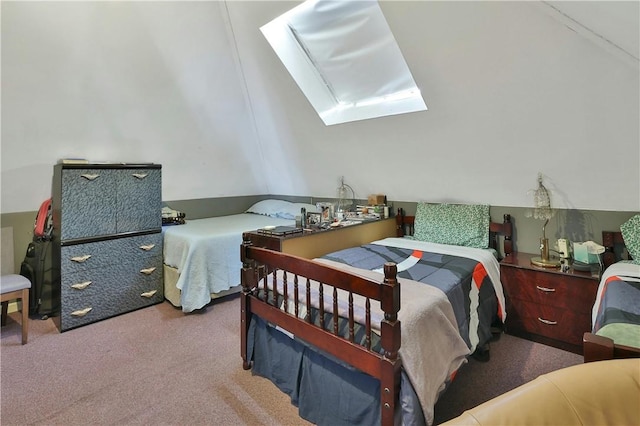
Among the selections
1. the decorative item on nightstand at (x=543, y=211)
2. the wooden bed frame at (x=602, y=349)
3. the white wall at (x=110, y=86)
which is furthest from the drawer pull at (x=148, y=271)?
the decorative item on nightstand at (x=543, y=211)

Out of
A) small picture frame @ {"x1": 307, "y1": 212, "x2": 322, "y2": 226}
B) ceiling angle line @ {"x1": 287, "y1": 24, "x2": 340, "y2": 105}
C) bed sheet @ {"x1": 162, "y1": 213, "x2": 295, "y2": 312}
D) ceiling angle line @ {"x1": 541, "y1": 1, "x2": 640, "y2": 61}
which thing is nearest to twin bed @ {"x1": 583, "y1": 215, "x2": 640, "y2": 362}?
ceiling angle line @ {"x1": 541, "y1": 1, "x2": 640, "y2": 61}

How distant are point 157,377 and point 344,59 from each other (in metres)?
2.85

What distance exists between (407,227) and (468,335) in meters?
1.65

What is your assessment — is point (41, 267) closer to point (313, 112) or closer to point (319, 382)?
point (319, 382)

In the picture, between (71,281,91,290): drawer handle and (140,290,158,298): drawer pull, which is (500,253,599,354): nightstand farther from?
(71,281,91,290): drawer handle

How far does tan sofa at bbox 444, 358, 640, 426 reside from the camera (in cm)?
75

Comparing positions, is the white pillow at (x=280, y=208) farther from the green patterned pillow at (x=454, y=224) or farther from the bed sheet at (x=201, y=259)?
the green patterned pillow at (x=454, y=224)

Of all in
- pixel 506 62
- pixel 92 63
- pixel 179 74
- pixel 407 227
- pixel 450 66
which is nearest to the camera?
pixel 506 62

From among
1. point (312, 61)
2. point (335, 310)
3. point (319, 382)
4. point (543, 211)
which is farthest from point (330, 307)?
point (312, 61)

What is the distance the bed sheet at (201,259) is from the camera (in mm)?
2836

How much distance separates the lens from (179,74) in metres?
3.18

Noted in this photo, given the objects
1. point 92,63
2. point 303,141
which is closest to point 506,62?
point 303,141

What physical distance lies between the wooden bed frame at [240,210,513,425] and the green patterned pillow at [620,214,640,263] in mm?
1986

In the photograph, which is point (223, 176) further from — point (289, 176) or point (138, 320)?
point (138, 320)
